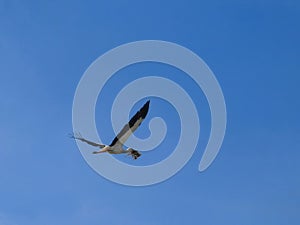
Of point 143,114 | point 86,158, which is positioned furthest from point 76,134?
point 143,114

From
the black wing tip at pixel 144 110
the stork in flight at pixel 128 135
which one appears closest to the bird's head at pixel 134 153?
the stork in flight at pixel 128 135

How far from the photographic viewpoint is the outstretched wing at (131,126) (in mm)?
23828

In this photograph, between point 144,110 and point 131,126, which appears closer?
point 131,126

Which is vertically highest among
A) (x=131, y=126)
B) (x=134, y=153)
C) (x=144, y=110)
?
(x=144, y=110)

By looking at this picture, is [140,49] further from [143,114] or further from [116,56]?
[143,114]

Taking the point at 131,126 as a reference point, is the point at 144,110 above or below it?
above

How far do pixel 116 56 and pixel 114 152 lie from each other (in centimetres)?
481

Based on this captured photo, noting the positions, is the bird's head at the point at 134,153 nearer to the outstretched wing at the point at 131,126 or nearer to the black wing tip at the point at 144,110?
the outstretched wing at the point at 131,126

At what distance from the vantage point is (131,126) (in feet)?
78.1

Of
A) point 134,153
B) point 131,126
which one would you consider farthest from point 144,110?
point 134,153

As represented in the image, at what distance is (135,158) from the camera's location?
2403 cm

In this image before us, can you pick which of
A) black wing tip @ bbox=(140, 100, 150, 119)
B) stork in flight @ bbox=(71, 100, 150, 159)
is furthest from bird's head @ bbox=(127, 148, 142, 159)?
black wing tip @ bbox=(140, 100, 150, 119)

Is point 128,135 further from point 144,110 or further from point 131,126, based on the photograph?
point 144,110

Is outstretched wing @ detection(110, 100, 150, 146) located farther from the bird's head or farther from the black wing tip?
the bird's head
